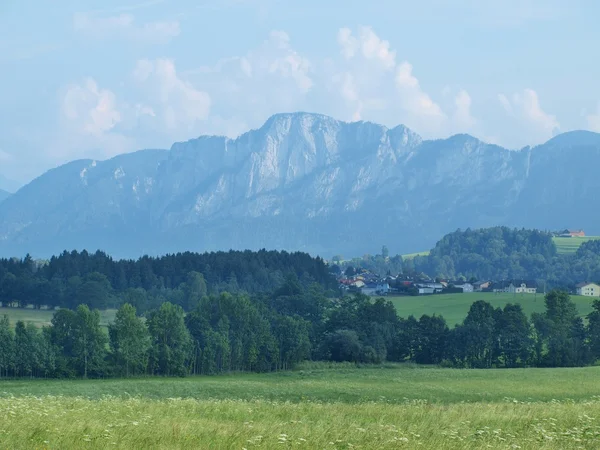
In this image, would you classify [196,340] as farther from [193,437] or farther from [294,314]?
[193,437]

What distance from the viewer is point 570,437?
19.6 m

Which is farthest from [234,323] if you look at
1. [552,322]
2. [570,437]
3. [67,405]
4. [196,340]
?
[570,437]

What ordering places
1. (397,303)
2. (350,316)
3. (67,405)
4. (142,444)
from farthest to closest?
(397,303)
(350,316)
(67,405)
(142,444)

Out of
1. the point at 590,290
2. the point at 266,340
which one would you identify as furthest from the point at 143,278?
the point at 266,340

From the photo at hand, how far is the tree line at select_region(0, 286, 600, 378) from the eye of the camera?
75.8 meters

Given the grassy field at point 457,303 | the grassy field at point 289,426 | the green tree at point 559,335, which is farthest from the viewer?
the grassy field at point 457,303

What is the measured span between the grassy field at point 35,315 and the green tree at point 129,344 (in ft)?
148

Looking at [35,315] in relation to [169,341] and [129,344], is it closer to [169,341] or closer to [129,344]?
[169,341]

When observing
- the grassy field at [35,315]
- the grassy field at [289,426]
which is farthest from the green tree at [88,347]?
the grassy field at [289,426]

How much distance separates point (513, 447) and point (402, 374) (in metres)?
52.0

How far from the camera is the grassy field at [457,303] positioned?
134m

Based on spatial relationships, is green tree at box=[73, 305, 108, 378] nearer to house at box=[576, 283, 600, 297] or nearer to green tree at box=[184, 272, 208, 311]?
green tree at box=[184, 272, 208, 311]

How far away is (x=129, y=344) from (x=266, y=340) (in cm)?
1525

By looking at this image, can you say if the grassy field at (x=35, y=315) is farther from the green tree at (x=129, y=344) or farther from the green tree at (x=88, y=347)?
the green tree at (x=129, y=344)
